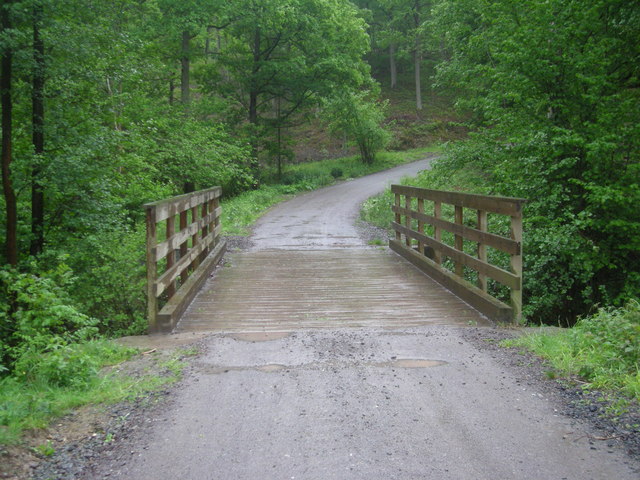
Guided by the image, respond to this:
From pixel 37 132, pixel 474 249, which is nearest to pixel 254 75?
pixel 37 132

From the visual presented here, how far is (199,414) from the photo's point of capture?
3.58m

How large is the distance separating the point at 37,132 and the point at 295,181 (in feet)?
69.4

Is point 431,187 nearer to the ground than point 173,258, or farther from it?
farther from it

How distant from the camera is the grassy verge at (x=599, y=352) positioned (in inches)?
152

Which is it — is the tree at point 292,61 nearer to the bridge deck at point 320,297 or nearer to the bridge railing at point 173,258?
the bridge deck at point 320,297

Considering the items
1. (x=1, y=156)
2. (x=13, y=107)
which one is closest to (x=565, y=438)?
(x=1, y=156)

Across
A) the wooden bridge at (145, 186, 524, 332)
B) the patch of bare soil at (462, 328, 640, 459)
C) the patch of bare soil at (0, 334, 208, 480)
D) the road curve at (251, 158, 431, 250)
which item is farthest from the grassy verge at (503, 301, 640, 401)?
the road curve at (251, 158, 431, 250)

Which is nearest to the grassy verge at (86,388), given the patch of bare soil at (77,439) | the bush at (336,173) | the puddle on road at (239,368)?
the patch of bare soil at (77,439)

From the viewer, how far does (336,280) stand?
843 cm

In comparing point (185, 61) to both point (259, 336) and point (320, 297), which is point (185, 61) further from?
point (259, 336)

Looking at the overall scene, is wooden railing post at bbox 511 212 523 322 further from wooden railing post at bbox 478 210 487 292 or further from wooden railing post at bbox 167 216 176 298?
wooden railing post at bbox 167 216 176 298

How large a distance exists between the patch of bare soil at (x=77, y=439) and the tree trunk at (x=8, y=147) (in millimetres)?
4928

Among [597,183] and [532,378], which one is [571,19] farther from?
[532,378]

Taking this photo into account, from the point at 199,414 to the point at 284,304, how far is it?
340cm
